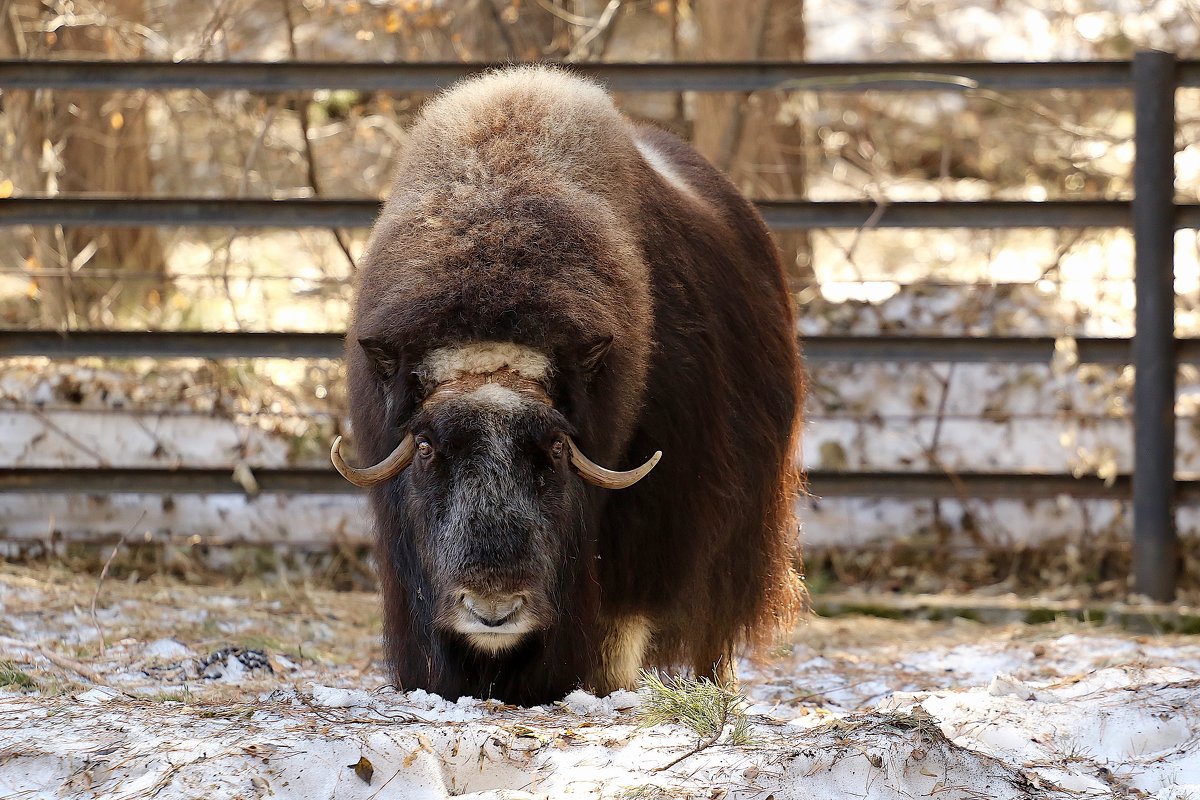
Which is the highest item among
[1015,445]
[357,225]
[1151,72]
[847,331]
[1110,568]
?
[1151,72]

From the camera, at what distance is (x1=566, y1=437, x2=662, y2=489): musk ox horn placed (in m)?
3.00

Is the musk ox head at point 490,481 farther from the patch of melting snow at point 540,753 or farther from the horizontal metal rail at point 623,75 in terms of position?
the horizontal metal rail at point 623,75

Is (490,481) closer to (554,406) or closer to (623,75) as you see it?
(554,406)

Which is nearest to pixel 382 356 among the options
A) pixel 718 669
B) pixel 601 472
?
pixel 601 472

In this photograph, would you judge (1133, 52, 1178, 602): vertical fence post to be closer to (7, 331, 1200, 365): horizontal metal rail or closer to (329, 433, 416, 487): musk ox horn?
(7, 331, 1200, 365): horizontal metal rail

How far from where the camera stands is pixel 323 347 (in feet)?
16.7

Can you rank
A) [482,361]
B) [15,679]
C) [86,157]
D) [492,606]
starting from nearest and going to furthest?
[492,606]
[482,361]
[15,679]
[86,157]

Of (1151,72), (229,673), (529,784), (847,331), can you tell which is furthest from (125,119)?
(529,784)

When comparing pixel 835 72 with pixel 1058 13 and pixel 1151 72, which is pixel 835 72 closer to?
pixel 1151 72

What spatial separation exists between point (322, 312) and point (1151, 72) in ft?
13.2

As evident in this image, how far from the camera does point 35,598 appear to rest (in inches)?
171

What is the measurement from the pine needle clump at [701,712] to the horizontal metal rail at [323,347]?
8.29 feet

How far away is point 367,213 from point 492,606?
8.38 ft

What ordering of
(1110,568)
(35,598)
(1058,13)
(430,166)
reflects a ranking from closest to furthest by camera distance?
1. (430,166)
2. (35,598)
3. (1110,568)
4. (1058,13)
